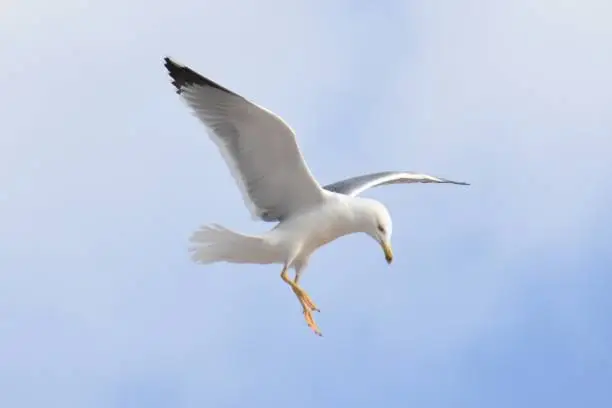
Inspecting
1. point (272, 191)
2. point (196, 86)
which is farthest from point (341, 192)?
point (196, 86)

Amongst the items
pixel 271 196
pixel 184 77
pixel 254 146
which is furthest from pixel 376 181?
pixel 184 77

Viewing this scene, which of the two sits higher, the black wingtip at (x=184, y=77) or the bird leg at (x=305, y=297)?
the black wingtip at (x=184, y=77)

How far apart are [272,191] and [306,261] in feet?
2.07

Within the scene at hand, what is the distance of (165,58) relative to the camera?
12.7 metres

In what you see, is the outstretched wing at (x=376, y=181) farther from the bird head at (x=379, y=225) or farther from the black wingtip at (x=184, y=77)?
the black wingtip at (x=184, y=77)

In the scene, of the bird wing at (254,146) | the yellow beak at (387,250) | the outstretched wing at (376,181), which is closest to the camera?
the bird wing at (254,146)

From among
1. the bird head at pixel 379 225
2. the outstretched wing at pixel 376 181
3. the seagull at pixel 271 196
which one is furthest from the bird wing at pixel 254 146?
the outstretched wing at pixel 376 181

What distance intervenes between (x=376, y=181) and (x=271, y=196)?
1.75 meters

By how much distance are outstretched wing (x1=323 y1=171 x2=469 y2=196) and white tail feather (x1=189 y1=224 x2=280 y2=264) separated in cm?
133

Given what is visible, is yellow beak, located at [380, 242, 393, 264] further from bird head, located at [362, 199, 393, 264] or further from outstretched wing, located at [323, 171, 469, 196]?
outstretched wing, located at [323, 171, 469, 196]

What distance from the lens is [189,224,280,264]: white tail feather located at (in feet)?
41.5

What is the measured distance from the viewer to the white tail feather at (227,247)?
12656 mm

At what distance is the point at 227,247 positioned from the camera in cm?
1274

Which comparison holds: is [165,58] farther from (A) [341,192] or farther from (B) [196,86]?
(A) [341,192]
